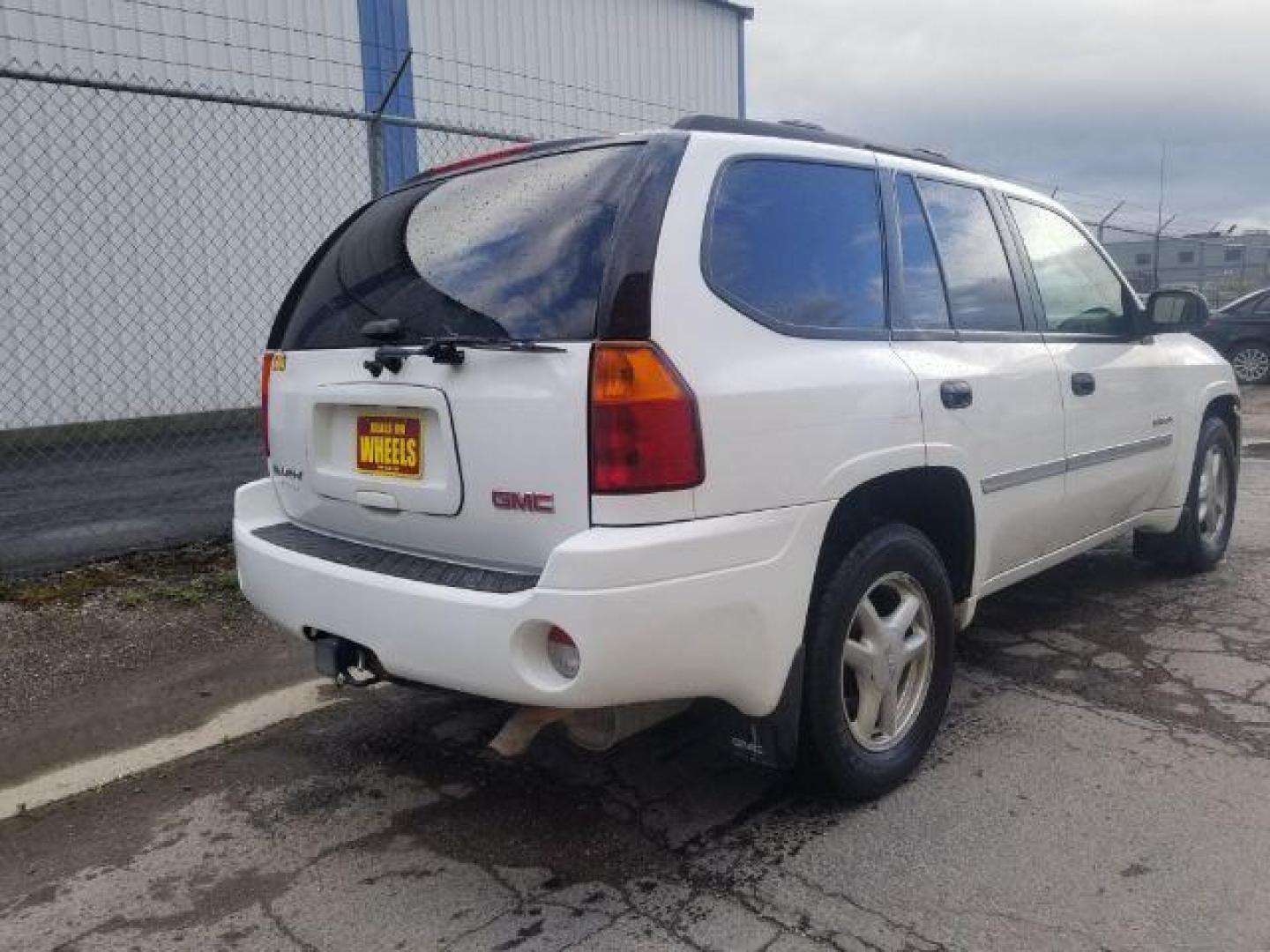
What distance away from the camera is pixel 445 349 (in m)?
2.59

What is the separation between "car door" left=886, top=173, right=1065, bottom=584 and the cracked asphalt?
29.2 inches

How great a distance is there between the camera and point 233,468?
6.98 m

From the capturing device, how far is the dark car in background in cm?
1473

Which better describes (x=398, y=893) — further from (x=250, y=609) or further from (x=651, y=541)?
(x=250, y=609)

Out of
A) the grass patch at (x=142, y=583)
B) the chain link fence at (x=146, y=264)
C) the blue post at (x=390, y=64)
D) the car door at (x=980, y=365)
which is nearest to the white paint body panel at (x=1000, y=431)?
the car door at (x=980, y=365)

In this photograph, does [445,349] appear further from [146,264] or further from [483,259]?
[146,264]

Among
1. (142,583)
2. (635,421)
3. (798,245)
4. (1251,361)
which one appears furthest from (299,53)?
(1251,361)

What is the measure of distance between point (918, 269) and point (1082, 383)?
1091 mm

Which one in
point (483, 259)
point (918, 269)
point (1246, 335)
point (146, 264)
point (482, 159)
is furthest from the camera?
point (1246, 335)

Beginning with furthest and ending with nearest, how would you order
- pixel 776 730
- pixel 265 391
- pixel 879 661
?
pixel 265 391 → pixel 879 661 → pixel 776 730

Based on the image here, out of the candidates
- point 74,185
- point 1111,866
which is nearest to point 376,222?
point 1111,866

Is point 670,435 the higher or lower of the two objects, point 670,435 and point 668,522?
the higher

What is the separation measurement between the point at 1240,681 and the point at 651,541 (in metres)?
2.84

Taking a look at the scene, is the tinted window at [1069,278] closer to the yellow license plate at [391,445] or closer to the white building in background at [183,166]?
the yellow license plate at [391,445]
